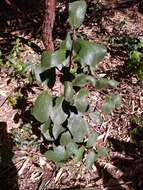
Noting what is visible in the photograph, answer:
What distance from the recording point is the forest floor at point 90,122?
3.27 metres

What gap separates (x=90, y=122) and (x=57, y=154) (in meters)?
0.76

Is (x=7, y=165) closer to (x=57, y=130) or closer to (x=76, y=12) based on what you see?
(x=57, y=130)

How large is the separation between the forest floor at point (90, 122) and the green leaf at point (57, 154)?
22 centimetres

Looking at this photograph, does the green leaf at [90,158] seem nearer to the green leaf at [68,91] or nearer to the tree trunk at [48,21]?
the green leaf at [68,91]

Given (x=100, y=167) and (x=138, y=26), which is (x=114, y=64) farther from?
(x=100, y=167)

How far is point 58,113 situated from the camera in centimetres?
278

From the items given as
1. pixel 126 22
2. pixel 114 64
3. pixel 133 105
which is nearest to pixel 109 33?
pixel 126 22

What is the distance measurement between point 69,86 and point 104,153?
33.1 inches

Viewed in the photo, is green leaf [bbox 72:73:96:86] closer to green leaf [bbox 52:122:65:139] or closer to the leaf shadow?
green leaf [bbox 52:122:65:139]

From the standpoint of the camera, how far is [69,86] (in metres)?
2.62

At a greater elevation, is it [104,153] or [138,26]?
[138,26]

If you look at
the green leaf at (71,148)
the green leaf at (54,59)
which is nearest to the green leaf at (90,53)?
the green leaf at (54,59)

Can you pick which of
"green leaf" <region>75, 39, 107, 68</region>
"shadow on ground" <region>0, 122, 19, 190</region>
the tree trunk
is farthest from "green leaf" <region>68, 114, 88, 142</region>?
the tree trunk

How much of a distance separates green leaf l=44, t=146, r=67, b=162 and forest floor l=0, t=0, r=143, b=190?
0.22 metres
